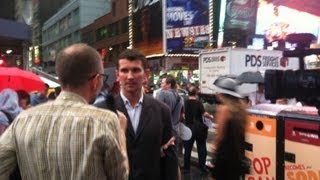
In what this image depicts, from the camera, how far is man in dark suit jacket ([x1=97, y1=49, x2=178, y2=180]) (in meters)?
3.54

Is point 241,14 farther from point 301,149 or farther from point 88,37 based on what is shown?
point 88,37

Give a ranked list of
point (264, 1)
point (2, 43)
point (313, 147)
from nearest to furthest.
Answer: point (313, 147)
point (2, 43)
point (264, 1)

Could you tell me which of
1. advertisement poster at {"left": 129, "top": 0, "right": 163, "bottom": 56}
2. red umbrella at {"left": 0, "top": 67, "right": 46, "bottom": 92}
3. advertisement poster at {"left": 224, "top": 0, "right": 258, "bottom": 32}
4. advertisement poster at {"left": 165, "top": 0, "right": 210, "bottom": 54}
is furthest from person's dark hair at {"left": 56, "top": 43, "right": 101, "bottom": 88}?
advertisement poster at {"left": 129, "top": 0, "right": 163, "bottom": 56}

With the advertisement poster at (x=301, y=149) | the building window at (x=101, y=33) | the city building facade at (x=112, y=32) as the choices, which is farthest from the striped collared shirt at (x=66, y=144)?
the building window at (x=101, y=33)

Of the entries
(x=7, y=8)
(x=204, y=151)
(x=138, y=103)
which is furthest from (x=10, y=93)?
(x=7, y=8)

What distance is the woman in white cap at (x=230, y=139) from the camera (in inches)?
153

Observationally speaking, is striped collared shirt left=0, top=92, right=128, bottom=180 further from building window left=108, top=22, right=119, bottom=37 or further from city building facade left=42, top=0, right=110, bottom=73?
city building facade left=42, top=0, right=110, bottom=73

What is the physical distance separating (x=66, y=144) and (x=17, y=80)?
5.88 meters

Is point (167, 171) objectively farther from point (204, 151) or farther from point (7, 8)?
point (7, 8)

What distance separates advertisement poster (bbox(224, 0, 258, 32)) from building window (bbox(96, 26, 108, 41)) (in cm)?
4381

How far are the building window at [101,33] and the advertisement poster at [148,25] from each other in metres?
31.8

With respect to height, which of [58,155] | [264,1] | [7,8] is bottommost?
[58,155]

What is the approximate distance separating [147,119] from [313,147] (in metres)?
1.59

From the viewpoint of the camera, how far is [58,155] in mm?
2289
